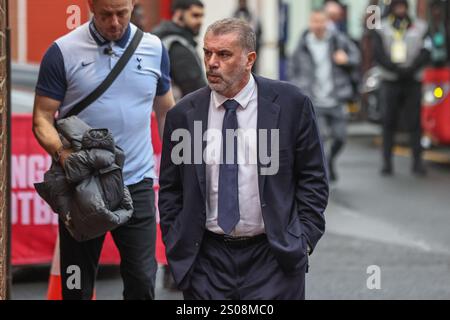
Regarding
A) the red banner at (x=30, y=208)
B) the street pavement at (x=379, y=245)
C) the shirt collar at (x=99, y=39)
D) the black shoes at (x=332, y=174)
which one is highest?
the shirt collar at (x=99, y=39)

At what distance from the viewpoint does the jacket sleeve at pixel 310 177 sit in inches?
193

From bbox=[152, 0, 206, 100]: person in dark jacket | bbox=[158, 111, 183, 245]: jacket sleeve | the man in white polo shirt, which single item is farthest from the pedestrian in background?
bbox=[158, 111, 183, 245]: jacket sleeve

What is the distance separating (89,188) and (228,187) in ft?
2.79

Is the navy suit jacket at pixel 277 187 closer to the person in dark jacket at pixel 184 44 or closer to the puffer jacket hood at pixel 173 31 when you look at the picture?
the person in dark jacket at pixel 184 44

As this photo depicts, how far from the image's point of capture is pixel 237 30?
189 inches

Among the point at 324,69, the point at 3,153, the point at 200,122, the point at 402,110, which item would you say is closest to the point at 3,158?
the point at 3,153

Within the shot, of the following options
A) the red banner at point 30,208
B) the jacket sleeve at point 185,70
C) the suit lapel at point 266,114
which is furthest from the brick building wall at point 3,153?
the jacket sleeve at point 185,70

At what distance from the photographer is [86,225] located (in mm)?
5402

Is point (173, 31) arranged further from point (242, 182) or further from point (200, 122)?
point (242, 182)

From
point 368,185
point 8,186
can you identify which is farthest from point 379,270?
point 368,185

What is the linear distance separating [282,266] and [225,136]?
0.57 metres

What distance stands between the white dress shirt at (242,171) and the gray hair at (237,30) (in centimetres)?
21

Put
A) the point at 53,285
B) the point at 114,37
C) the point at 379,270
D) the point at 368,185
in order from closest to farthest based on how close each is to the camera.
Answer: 1. the point at 114,37
2. the point at 53,285
3. the point at 379,270
4. the point at 368,185
